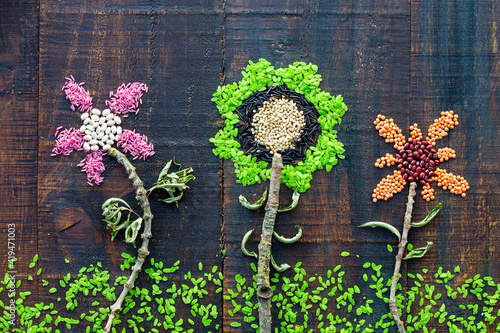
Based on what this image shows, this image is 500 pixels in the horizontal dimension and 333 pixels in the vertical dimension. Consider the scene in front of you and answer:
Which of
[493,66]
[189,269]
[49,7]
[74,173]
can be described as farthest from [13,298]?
[493,66]

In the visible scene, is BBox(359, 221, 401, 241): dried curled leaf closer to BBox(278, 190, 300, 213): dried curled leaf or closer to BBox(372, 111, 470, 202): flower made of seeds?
BBox(372, 111, 470, 202): flower made of seeds

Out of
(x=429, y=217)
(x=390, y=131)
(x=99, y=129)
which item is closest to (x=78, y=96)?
(x=99, y=129)

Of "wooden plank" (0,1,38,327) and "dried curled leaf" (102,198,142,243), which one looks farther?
"wooden plank" (0,1,38,327)

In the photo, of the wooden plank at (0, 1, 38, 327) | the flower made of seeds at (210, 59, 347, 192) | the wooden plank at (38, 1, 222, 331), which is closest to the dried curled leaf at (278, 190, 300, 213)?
the flower made of seeds at (210, 59, 347, 192)

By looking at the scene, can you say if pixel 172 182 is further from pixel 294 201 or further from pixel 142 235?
pixel 294 201

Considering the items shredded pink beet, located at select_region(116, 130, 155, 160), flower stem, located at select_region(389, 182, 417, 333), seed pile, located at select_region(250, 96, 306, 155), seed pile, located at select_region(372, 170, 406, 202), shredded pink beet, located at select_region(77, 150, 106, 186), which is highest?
seed pile, located at select_region(250, 96, 306, 155)

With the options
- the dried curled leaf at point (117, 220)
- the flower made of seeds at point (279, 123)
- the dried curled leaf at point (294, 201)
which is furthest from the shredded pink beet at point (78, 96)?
the dried curled leaf at point (294, 201)
